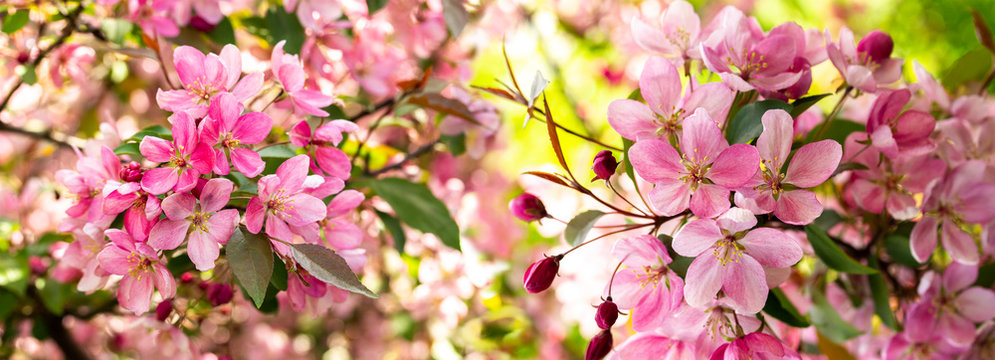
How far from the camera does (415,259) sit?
4.44 ft

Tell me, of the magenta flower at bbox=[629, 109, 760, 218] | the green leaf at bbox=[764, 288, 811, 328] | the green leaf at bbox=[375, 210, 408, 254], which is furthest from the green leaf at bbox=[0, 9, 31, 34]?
the green leaf at bbox=[764, 288, 811, 328]

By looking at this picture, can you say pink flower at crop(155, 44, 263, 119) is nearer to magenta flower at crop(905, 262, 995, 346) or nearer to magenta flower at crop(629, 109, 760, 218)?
magenta flower at crop(629, 109, 760, 218)

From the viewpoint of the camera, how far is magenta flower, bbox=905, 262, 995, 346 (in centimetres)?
76

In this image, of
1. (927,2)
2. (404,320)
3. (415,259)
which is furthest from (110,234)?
(927,2)

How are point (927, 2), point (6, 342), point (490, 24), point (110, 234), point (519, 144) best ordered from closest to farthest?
point (110, 234) → point (6, 342) → point (490, 24) → point (519, 144) → point (927, 2)

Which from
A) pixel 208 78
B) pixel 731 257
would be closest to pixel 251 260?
pixel 208 78

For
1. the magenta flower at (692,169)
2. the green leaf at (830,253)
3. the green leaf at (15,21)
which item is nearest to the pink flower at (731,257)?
the magenta flower at (692,169)

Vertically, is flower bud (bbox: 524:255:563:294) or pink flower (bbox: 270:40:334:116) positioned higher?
pink flower (bbox: 270:40:334:116)

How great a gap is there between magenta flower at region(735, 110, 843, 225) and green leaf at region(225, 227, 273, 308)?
1.31 feet

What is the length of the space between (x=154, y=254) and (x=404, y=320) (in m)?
0.93

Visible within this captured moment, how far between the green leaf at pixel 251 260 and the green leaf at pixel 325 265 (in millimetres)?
25

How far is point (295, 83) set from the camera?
0.67 metres

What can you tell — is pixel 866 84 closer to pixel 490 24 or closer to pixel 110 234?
pixel 110 234

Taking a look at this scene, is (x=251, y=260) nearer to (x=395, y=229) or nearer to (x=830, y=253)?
(x=395, y=229)
